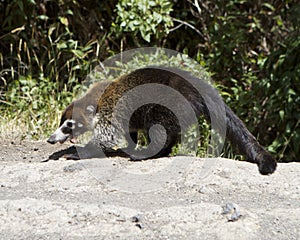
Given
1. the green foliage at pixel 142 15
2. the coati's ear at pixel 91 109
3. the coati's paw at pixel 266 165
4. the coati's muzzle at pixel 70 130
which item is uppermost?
the green foliage at pixel 142 15

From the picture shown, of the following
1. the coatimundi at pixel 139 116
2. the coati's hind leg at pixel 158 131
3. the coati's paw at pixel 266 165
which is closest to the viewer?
the coati's paw at pixel 266 165

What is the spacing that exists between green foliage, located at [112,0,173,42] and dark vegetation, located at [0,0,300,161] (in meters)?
0.01

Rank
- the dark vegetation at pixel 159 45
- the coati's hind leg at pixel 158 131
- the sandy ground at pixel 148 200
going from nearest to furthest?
the sandy ground at pixel 148 200, the coati's hind leg at pixel 158 131, the dark vegetation at pixel 159 45

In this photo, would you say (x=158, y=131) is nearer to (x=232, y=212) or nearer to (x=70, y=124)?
(x=70, y=124)

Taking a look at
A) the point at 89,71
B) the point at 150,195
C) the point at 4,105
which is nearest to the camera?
the point at 150,195

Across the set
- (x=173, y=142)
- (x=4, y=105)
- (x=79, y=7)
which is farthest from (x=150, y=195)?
(x=79, y=7)

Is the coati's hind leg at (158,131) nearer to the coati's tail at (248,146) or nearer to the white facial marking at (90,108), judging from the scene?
the coati's tail at (248,146)

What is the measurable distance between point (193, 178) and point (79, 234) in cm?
133

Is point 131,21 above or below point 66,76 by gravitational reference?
above

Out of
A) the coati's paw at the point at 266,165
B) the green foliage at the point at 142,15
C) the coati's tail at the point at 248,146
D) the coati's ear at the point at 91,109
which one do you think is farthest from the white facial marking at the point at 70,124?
the green foliage at the point at 142,15

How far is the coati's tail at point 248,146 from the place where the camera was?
5.06 m

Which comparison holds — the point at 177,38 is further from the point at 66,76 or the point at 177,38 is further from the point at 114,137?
the point at 114,137

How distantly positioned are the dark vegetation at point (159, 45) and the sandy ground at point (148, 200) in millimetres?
2337

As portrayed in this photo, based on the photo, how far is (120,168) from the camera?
205 inches
